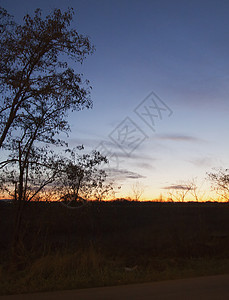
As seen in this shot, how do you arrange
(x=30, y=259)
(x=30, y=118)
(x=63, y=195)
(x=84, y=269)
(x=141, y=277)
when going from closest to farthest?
(x=141, y=277)
(x=84, y=269)
(x=30, y=118)
(x=30, y=259)
(x=63, y=195)

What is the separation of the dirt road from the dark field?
2.70 feet

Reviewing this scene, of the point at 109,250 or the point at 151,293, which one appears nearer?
the point at 151,293

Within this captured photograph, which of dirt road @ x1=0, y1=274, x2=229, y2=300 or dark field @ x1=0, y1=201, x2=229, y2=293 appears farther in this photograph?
dark field @ x1=0, y1=201, x2=229, y2=293

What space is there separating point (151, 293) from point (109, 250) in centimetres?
1405

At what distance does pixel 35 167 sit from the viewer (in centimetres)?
1223

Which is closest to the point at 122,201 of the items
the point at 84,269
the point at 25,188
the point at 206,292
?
the point at 25,188

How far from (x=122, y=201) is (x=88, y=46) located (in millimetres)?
33972

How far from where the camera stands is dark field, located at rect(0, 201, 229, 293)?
340 inches

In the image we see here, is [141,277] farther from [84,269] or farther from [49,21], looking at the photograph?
[49,21]

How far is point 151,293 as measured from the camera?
6.43 metres

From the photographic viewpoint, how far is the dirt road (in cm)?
609

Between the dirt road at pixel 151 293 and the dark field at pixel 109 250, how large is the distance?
32.4 inches

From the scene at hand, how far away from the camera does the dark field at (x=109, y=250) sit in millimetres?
8633

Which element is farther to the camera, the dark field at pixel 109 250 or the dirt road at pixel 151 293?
the dark field at pixel 109 250
